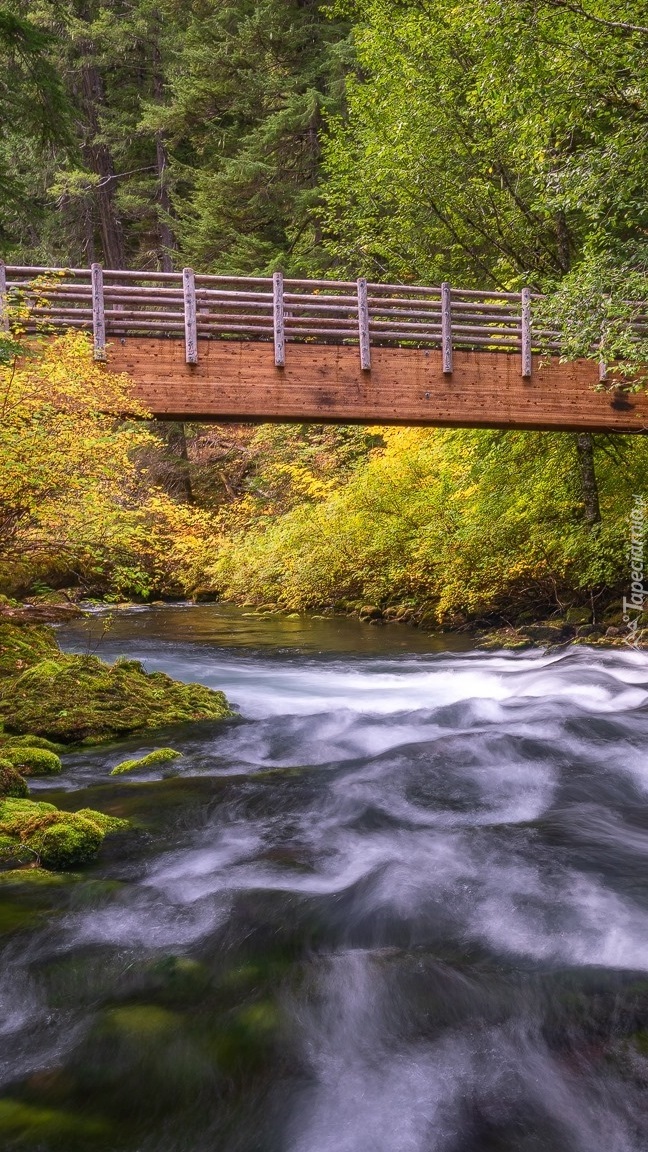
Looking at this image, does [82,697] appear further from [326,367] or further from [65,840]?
[326,367]

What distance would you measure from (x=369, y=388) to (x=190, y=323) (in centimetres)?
262

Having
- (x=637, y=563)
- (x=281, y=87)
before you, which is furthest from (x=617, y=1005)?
(x=281, y=87)

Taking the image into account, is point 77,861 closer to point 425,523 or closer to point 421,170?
point 425,523

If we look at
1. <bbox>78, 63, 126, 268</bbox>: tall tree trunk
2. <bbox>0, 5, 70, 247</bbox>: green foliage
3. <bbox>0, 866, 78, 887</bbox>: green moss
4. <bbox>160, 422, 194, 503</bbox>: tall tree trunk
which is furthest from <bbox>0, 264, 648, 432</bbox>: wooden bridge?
<bbox>78, 63, 126, 268</bbox>: tall tree trunk

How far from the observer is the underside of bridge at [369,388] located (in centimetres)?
1123

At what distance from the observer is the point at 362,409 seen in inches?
468

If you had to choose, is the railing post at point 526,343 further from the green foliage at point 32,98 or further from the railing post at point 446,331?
the green foliage at point 32,98

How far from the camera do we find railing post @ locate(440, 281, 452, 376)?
477 inches

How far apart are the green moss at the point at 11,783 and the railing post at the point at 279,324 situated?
7.21m

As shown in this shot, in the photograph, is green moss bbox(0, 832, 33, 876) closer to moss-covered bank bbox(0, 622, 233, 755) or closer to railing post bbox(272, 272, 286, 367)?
moss-covered bank bbox(0, 622, 233, 755)

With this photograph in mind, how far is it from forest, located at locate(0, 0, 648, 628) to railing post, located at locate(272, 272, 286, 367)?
7.28 ft

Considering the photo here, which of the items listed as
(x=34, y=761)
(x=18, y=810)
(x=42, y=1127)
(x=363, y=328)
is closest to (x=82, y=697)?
(x=34, y=761)

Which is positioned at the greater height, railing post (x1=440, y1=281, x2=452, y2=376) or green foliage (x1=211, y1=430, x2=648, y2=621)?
railing post (x1=440, y1=281, x2=452, y2=376)

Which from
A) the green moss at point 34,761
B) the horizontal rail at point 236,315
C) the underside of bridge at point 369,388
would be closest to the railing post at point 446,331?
the horizontal rail at point 236,315
